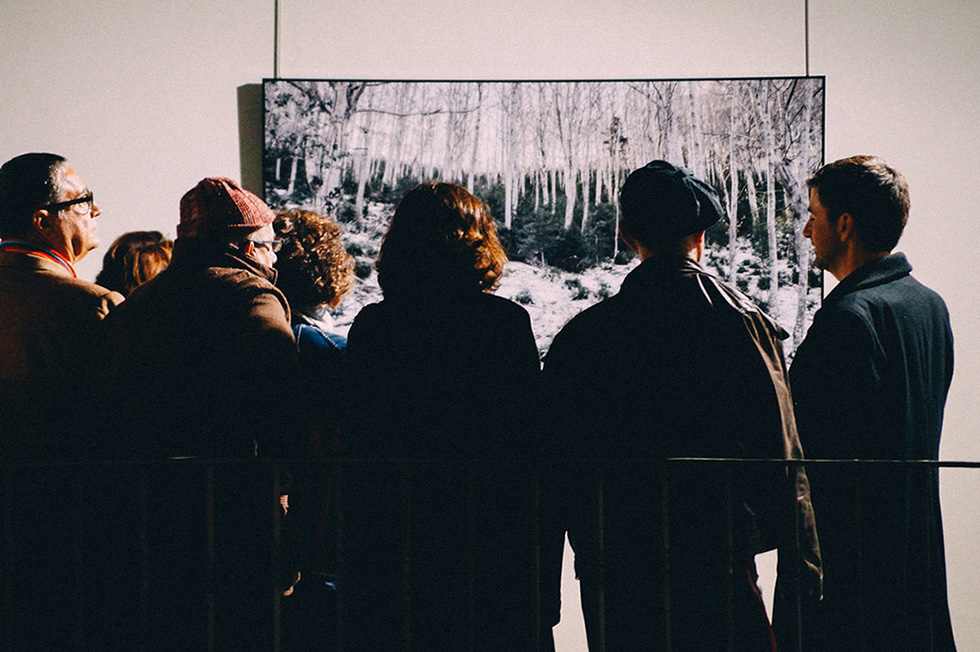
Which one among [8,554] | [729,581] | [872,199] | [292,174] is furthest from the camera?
[292,174]

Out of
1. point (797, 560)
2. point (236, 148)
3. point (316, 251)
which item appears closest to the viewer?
point (797, 560)

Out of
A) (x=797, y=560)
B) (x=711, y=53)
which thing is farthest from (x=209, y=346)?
(x=711, y=53)

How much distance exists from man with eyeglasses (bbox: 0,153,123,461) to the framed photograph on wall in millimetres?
1496

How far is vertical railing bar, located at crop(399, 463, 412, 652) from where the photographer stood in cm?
176

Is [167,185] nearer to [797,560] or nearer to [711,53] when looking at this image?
[711,53]

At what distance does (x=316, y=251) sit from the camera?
2186mm

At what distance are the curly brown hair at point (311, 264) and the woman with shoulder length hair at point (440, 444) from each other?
16.0 inches

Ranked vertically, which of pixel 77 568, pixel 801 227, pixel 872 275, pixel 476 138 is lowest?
pixel 77 568

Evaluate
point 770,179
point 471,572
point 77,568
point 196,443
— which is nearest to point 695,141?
point 770,179

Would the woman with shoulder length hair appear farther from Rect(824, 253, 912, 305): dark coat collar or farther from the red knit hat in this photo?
Rect(824, 253, 912, 305): dark coat collar

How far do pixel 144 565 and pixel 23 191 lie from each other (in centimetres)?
100

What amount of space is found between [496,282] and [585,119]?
1874mm

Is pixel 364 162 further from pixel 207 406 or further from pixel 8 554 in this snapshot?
pixel 8 554

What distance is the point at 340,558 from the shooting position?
184cm
